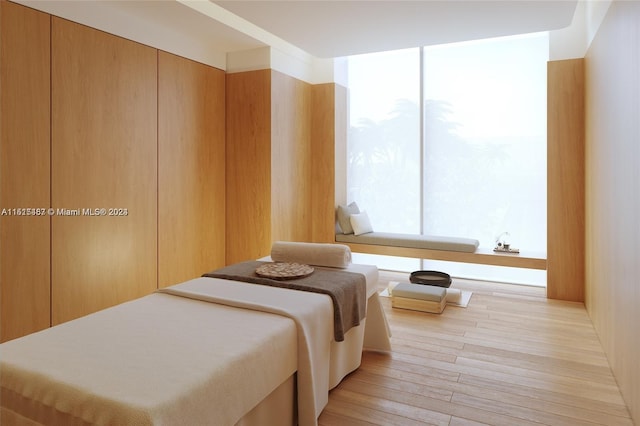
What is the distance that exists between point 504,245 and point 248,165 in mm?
2701

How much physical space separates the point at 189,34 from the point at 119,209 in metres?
1.72

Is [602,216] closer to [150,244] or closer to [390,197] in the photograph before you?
[390,197]

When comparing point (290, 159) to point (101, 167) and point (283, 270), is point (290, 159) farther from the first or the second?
point (283, 270)

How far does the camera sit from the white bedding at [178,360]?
42.9 inches

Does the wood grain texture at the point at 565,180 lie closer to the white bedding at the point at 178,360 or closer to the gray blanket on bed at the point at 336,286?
the gray blanket on bed at the point at 336,286

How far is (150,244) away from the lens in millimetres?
3504

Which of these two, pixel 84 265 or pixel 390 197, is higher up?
pixel 390 197

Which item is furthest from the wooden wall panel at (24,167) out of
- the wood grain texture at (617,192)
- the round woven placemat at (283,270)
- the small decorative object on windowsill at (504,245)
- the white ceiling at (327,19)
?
the small decorative object on windowsill at (504,245)

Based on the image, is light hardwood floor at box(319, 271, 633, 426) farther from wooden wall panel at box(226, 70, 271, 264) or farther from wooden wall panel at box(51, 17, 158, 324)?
wooden wall panel at box(51, 17, 158, 324)

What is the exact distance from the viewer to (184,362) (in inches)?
49.0

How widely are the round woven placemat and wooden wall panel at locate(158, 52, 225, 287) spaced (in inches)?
67.1

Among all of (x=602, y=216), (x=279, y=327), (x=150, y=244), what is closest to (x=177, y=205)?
(x=150, y=244)

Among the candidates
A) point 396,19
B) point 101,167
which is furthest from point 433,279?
point 101,167

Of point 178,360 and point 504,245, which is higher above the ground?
point 504,245
